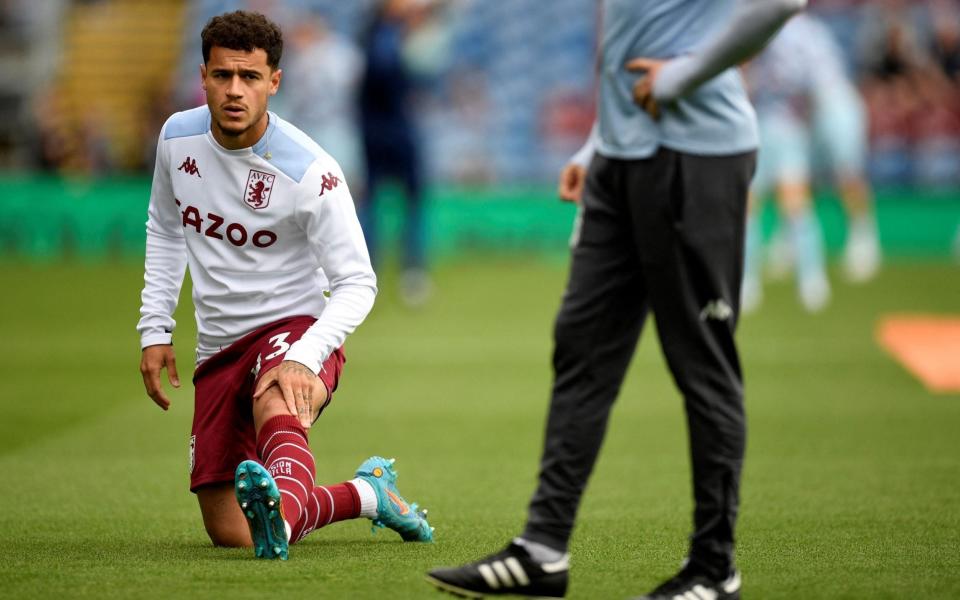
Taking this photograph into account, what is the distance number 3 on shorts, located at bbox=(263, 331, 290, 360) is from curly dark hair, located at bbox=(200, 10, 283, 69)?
850 mm

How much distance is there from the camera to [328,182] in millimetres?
4828

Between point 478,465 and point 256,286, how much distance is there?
7.27ft

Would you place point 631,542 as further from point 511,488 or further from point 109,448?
point 109,448

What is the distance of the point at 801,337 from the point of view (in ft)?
39.3

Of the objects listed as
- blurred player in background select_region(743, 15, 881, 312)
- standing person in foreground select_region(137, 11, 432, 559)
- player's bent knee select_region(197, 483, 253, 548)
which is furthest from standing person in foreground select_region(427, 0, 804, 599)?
blurred player in background select_region(743, 15, 881, 312)

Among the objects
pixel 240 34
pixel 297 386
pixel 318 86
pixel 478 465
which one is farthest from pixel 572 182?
pixel 318 86

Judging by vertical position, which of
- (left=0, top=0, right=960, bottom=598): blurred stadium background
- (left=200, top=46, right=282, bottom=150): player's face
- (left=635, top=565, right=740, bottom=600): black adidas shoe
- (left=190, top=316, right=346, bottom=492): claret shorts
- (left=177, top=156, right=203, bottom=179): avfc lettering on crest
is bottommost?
(left=0, top=0, right=960, bottom=598): blurred stadium background

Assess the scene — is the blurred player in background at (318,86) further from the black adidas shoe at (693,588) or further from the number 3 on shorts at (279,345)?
the black adidas shoe at (693,588)

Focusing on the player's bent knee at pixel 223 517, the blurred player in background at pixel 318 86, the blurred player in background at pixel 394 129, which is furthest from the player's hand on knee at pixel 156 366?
the blurred player in background at pixel 318 86

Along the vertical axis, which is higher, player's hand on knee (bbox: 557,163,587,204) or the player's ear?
the player's ear

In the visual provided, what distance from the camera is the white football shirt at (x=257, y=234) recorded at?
4777mm

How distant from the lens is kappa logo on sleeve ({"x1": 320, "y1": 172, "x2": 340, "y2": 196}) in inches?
189

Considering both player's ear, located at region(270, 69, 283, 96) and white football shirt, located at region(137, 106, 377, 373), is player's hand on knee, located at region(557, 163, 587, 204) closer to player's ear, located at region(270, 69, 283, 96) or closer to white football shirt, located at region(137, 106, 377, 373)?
white football shirt, located at region(137, 106, 377, 373)

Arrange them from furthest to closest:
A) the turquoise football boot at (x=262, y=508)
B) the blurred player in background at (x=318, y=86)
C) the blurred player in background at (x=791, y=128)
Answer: the blurred player in background at (x=318, y=86), the blurred player in background at (x=791, y=128), the turquoise football boot at (x=262, y=508)
